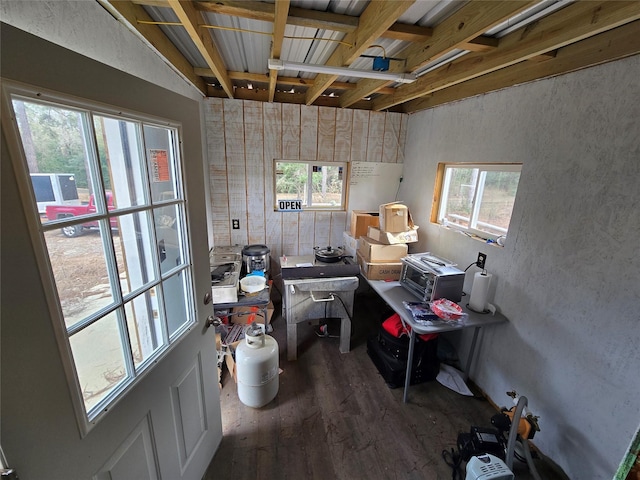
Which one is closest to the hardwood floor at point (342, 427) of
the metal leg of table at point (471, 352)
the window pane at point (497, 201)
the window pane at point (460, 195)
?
the metal leg of table at point (471, 352)

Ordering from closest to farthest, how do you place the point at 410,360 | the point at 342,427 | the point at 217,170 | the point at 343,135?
the point at 342,427
the point at 410,360
the point at 217,170
the point at 343,135

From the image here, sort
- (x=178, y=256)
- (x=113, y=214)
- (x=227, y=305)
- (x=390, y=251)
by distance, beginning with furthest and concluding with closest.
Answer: (x=390, y=251)
(x=227, y=305)
(x=178, y=256)
(x=113, y=214)

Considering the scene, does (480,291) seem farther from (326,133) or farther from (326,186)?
(326,133)

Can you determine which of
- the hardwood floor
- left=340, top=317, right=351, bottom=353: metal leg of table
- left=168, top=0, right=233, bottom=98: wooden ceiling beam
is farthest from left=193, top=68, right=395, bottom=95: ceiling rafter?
the hardwood floor

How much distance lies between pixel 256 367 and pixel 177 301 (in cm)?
95

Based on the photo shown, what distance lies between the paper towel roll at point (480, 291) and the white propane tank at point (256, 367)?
1620 mm

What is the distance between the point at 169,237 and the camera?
Result: 4.09 ft

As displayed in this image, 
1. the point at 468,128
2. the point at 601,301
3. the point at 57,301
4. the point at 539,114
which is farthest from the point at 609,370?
the point at 57,301

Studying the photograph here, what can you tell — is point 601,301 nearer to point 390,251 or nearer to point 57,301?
point 390,251

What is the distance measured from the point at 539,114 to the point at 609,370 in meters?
1.59

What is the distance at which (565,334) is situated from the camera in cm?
170

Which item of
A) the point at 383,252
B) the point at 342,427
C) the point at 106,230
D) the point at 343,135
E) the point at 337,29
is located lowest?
the point at 342,427

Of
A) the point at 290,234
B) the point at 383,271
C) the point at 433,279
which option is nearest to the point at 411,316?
the point at 433,279

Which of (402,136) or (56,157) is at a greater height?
(402,136)
